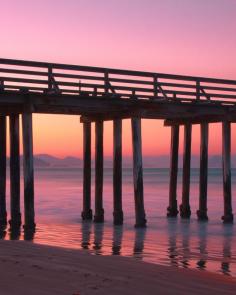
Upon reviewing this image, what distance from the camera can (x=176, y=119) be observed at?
2309 cm

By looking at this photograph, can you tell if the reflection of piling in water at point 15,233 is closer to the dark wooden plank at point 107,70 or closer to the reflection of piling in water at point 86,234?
the reflection of piling in water at point 86,234

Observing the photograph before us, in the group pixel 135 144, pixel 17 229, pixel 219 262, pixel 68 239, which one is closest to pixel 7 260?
pixel 219 262

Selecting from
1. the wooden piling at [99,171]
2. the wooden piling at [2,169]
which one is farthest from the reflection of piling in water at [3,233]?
the wooden piling at [99,171]

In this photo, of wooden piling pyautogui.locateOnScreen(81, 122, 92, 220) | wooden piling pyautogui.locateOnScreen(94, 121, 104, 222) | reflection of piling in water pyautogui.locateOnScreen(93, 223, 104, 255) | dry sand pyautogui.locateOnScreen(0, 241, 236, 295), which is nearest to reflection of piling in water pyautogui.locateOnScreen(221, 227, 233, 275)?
dry sand pyautogui.locateOnScreen(0, 241, 236, 295)

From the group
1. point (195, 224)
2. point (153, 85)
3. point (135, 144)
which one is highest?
point (153, 85)

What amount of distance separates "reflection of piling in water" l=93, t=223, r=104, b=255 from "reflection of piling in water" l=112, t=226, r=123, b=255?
0.32 metres

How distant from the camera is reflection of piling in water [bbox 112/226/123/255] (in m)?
13.7

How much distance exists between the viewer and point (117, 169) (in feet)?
65.5

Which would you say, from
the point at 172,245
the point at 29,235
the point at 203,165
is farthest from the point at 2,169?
the point at 203,165

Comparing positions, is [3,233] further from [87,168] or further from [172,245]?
[87,168]

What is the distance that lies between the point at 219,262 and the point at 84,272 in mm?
4097

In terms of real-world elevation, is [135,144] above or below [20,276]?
above

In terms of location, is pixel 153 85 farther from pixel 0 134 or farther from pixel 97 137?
pixel 0 134

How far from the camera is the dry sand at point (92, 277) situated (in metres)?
7.57
